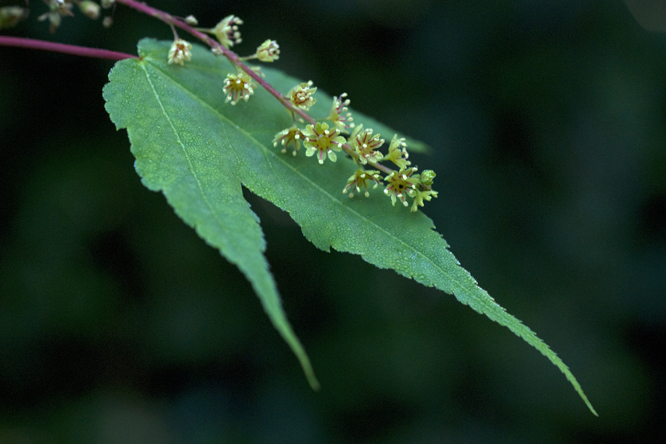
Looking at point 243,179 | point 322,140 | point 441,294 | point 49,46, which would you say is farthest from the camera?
point 441,294

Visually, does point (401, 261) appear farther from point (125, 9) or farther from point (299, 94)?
point (125, 9)


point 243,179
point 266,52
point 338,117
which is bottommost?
point 243,179

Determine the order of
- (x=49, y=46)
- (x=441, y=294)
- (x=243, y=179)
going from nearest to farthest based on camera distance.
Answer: (x=49, y=46) < (x=243, y=179) < (x=441, y=294)

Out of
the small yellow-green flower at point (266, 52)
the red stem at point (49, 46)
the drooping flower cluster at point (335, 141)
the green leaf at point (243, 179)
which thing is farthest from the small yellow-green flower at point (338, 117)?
the red stem at point (49, 46)

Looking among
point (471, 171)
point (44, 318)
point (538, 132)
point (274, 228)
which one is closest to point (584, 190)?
point (538, 132)

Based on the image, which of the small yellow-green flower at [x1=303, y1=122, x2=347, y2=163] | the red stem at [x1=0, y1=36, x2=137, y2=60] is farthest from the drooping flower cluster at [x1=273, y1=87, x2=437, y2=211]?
the red stem at [x1=0, y1=36, x2=137, y2=60]

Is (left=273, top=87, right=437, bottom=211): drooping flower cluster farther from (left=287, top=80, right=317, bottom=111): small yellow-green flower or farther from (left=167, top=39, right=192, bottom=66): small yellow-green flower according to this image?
(left=167, top=39, right=192, bottom=66): small yellow-green flower

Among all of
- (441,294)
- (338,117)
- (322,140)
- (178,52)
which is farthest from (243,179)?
(441,294)

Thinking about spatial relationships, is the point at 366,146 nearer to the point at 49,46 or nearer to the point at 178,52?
the point at 178,52
